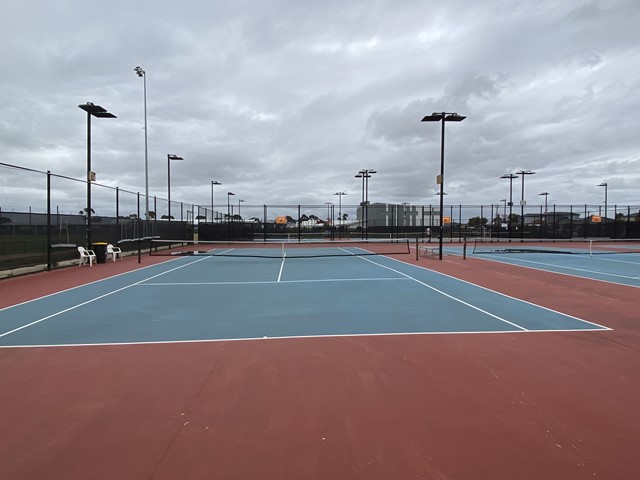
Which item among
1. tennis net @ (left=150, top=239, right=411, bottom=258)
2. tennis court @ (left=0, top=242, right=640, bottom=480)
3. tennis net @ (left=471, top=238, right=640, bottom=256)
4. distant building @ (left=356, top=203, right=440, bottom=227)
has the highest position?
distant building @ (left=356, top=203, right=440, bottom=227)

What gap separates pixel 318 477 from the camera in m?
2.69

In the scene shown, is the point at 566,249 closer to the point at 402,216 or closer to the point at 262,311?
the point at 402,216

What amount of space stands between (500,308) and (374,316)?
2.85m

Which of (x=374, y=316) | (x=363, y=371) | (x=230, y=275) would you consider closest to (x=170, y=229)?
(x=230, y=275)

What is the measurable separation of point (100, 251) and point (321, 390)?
17443 millimetres

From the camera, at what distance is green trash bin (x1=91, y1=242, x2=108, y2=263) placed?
1778 centimetres

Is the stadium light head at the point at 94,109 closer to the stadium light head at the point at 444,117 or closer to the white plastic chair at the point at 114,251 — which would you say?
the white plastic chair at the point at 114,251

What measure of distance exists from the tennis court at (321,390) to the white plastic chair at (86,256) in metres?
9.16

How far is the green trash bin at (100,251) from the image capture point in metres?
17.8

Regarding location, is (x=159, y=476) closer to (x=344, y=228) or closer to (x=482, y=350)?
(x=482, y=350)

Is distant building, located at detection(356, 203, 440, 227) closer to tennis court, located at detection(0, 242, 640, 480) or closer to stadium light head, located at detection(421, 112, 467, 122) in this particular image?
stadium light head, located at detection(421, 112, 467, 122)

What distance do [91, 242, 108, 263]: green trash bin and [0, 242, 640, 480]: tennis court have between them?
10058 millimetres

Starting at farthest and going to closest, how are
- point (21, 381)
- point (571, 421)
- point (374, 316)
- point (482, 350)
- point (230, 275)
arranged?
point (230, 275)
point (374, 316)
point (482, 350)
point (21, 381)
point (571, 421)

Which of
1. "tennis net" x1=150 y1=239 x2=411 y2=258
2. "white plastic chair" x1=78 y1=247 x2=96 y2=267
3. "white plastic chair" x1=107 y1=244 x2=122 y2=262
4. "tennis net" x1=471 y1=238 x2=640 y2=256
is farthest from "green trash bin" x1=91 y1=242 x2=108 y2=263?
"tennis net" x1=471 y1=238 x2=640 y2=256
